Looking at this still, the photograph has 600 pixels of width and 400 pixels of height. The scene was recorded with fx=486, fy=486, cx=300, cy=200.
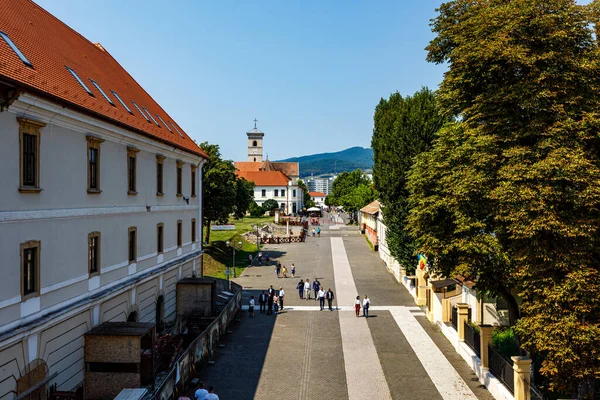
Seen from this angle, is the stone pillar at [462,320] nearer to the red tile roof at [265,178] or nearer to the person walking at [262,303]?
the person walking at [262,303]

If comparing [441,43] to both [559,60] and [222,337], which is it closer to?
[559,60]

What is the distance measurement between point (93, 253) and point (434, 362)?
1309cm

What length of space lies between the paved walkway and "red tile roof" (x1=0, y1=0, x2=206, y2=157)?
9.73 m

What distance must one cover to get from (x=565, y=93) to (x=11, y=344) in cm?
1510

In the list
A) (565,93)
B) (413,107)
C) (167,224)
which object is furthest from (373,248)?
(565,93)

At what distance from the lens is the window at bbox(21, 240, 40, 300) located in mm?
11688

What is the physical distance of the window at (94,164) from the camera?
50.0 ft

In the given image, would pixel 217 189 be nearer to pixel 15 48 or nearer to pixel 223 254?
pixel 223 254

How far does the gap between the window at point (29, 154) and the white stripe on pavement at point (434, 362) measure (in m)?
13.5

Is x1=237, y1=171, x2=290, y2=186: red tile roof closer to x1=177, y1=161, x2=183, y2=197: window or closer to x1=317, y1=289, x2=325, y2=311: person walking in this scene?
x1=317, y1=289, x2=325, y2=311: person walking

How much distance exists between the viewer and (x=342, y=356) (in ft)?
63.9

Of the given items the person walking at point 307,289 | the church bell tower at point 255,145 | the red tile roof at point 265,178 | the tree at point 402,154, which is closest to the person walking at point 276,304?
the person walking at point 307,289

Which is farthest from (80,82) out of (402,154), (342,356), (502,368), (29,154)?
(402,154)

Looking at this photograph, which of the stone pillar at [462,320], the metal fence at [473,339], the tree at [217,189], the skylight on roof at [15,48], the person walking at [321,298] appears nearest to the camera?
the skylight on roof at [15,48]
